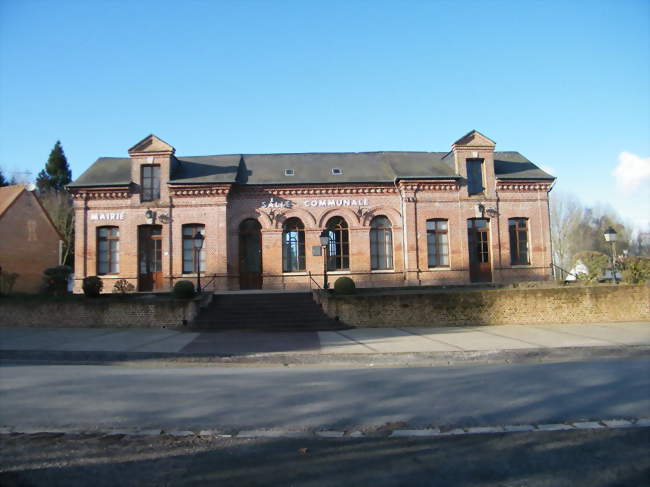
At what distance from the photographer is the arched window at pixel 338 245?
894 inches

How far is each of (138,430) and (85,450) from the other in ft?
2.15

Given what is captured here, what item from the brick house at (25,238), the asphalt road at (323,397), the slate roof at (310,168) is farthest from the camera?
the brick house at (25,238)

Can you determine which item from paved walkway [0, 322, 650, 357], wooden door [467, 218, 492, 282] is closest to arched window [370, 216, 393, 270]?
wooden door [467, 218, 492, 282]

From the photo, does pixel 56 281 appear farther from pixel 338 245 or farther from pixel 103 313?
pixel 338 245

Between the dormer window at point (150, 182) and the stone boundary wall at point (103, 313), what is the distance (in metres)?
7.55

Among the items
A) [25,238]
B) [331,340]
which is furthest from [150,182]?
[25,238]

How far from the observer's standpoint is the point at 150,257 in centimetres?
2230

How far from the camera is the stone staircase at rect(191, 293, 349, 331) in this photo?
15.5 metres

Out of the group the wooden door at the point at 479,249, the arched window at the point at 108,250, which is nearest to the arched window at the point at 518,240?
→ the wooden door at the point at 479,249

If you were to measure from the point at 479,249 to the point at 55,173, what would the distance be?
1925 inches

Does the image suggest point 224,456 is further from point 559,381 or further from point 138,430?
point 559,381

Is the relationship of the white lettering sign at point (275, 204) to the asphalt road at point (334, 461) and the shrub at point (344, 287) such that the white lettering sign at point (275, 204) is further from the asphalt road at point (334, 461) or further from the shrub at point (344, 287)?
the asphalt road at point (334, 461)

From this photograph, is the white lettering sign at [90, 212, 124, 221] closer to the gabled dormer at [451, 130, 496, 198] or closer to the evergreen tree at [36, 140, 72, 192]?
the gabled dormer at [451, 130, 496, 198]

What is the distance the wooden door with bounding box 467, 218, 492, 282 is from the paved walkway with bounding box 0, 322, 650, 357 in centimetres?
744
